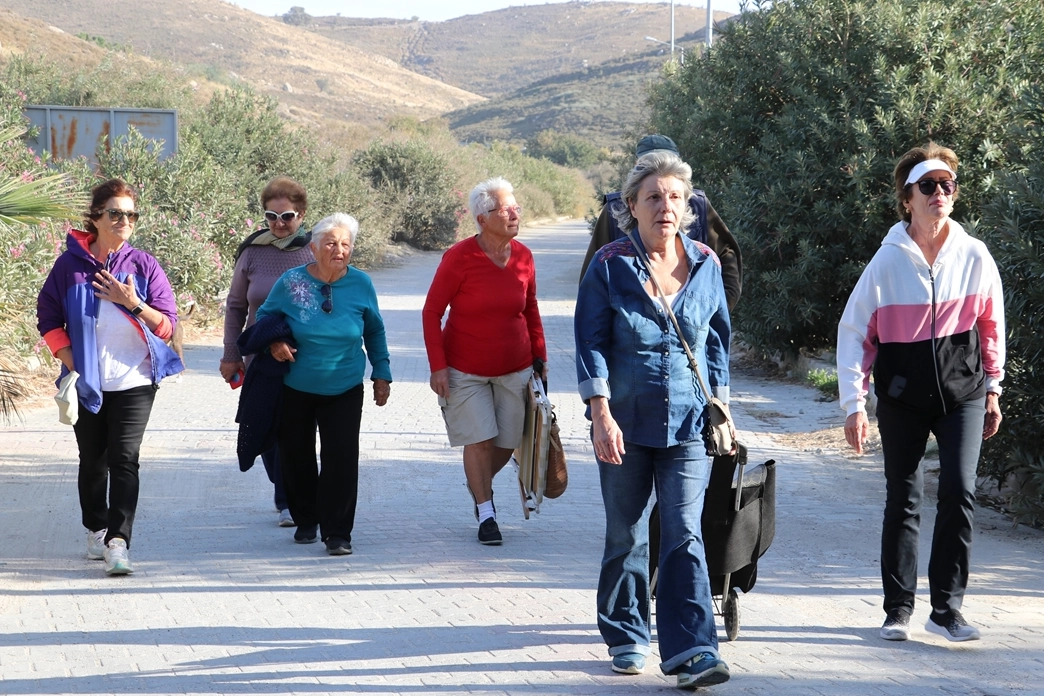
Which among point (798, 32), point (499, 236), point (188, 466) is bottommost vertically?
point (188, 466)

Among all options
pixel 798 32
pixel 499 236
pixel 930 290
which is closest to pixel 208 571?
pixel 499 236

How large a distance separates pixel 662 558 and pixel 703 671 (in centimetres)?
43

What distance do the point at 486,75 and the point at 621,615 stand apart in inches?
4675

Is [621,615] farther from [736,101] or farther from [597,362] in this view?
[736,101]

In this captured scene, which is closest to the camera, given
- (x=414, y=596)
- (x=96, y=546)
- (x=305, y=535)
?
(x=414, y=596)

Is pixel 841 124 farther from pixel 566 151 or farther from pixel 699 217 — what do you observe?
pixel 566 151

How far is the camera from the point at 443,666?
4.49m

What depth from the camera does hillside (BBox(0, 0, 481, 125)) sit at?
280 ft

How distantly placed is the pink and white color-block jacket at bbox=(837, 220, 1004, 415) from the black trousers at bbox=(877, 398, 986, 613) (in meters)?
0.09

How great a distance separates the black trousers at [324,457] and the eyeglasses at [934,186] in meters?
3.02

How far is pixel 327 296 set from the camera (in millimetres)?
6234

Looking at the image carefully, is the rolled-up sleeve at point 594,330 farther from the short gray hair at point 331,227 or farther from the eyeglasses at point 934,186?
the short gray hair at point 331,227

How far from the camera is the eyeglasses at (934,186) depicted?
474cm

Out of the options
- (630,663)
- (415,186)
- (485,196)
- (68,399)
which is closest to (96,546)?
(68,399)
